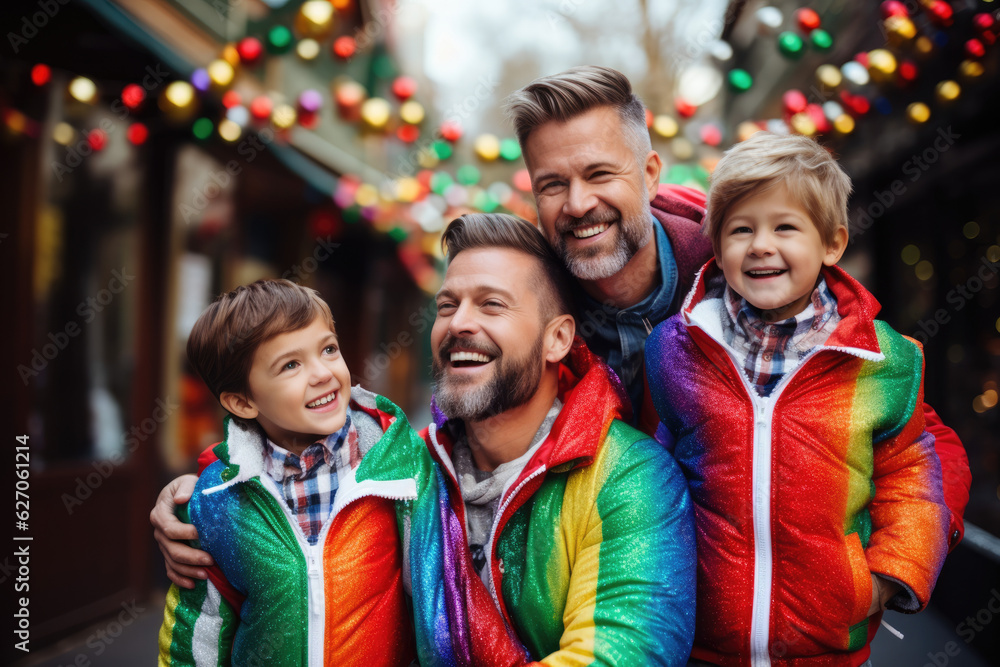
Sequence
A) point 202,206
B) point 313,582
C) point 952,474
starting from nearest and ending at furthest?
point 313,582 < point 952,474 < point 202,206

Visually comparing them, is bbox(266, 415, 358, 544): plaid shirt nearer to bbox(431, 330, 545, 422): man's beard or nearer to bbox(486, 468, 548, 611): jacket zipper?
bbox(431, 330, 545, 422): man's beard

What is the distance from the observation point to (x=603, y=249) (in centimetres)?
240

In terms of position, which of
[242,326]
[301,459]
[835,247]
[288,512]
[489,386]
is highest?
[835,247]

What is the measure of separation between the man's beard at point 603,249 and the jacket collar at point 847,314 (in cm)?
34

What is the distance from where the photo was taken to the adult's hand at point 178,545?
195 centimetres

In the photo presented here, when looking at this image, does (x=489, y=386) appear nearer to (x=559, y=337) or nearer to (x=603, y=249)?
(x=559, y=337)

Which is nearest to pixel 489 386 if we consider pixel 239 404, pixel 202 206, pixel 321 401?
pixel 321 401

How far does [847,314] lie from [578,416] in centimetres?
85

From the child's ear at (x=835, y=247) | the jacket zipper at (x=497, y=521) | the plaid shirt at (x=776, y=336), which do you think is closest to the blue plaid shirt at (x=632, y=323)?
the plaid shirt at (x=776, y=336)

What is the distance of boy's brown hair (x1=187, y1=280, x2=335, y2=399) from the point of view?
1.93m

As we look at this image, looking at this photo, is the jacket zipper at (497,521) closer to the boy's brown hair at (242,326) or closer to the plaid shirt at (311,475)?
the plaid shirt at (311,475)

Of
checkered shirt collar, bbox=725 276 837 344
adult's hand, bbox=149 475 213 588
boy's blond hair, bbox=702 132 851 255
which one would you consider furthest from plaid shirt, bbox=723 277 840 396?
adult's hand, bbox=149 475 213 588

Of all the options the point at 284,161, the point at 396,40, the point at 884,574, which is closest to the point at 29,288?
the point at 284,161

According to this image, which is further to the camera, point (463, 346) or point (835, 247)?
point (463, 346)
